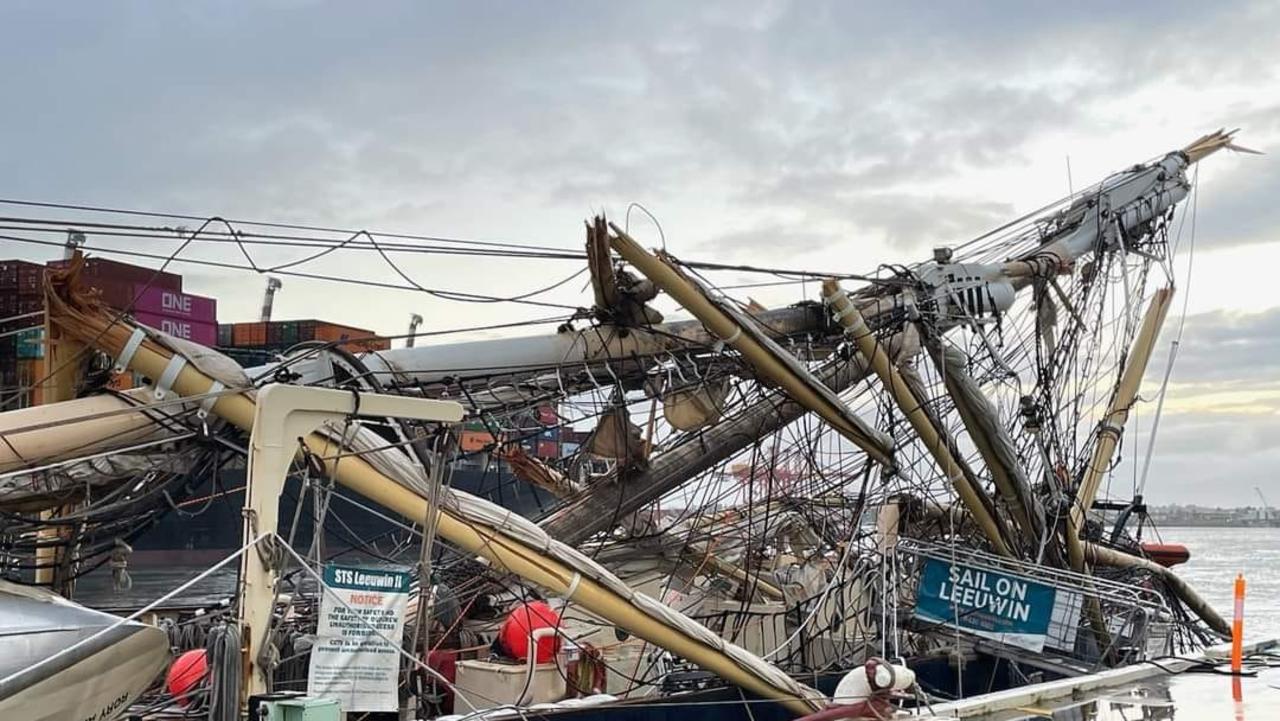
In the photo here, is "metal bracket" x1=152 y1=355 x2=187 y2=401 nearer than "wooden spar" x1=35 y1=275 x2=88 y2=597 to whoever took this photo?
Yes

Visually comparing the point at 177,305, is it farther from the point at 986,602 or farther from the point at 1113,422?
the point at 986,602

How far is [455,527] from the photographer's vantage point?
9180mm

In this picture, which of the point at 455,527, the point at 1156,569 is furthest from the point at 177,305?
the point at 455,527

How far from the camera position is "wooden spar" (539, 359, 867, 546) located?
14.1m

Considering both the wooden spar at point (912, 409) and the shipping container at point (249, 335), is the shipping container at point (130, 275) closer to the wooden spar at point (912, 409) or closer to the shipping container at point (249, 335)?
the shipping container at point (249, 335)

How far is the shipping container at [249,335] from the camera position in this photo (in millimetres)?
49156

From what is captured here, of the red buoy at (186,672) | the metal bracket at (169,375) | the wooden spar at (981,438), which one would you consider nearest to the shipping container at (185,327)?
the red buoy at (186,672)

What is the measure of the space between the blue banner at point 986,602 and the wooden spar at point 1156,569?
3.53m

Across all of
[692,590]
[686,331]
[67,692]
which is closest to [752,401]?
[686,331]

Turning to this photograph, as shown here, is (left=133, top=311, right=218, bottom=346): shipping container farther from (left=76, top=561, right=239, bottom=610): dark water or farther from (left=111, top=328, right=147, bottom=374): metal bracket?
(left=111, top=328, right=147, bottom=374): metal bracket

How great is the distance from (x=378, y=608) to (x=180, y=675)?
3501 millimetres

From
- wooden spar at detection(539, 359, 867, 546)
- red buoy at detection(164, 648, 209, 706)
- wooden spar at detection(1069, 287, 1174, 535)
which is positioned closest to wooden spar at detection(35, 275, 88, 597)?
red buoy at detection(164, 648, 209, 706)

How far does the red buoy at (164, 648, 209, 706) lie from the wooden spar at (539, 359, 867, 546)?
4.49 meters

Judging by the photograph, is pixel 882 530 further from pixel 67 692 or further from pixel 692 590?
pixel 67 692
